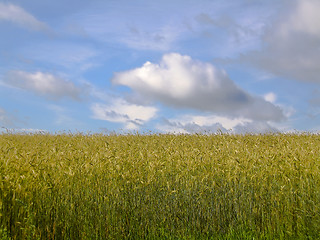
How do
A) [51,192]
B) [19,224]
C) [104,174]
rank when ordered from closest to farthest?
[19,224]
[51,192]
[104,174]

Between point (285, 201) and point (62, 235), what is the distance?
152 inches

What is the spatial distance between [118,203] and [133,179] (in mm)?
513

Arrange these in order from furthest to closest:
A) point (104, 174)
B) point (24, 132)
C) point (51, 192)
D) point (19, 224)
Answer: point (24, 132)
point (104, 174)
point (51, 192)
point (19, 224)

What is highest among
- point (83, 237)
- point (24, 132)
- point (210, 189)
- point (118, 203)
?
point (24, 132)

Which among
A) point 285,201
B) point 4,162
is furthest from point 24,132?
point 285,201

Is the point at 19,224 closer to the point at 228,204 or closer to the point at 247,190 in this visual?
the point at 228,204

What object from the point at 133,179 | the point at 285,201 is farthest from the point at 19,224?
the point at 285,201

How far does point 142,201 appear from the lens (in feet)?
18.4

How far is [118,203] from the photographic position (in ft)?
18.1

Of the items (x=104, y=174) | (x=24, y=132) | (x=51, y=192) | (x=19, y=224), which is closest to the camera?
(x=19, y=224)

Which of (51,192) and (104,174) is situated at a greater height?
(104,174)

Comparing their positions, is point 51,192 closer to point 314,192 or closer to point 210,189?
point 210,189

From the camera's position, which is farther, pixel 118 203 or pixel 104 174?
pixel 104 174

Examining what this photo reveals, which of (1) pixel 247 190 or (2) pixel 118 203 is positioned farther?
(1) pixel 247 190
